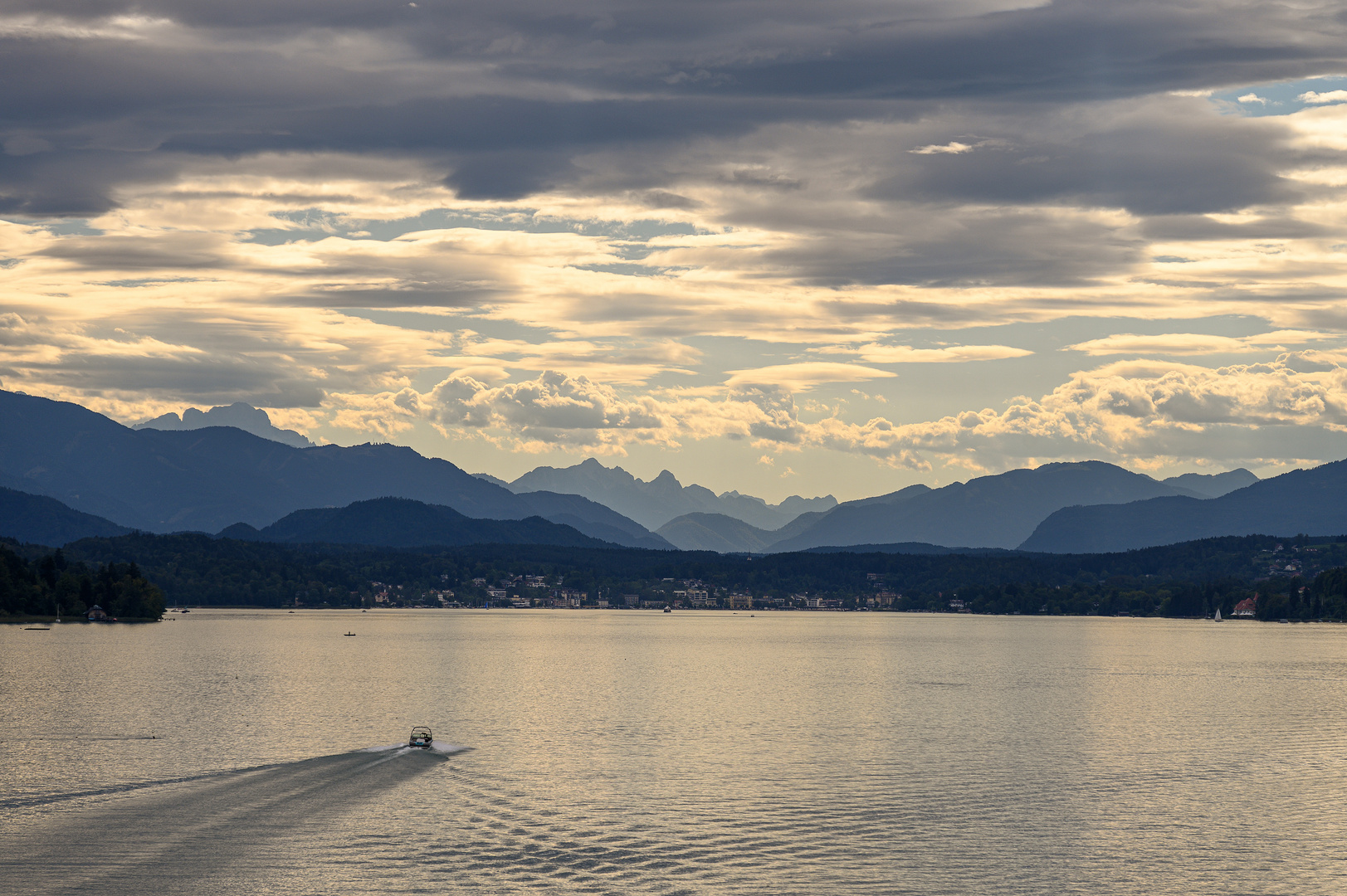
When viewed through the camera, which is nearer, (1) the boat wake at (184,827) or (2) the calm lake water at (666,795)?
(1) the boat wake at (184,827)

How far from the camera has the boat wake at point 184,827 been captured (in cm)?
5166

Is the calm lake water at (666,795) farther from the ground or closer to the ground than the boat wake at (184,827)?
closer to the ground

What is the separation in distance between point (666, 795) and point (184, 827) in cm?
2657

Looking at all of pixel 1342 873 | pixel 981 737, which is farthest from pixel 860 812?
pixel 981 737

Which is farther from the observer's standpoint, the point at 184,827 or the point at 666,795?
the point at 666,795

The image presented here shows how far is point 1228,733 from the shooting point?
350 feet

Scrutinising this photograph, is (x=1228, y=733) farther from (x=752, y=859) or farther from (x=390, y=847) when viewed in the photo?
(x=390, y=847)

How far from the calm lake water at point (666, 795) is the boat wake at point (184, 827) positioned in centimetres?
24

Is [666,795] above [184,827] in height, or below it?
below

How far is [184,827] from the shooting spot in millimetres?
61594

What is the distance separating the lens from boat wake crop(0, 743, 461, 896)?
51.7 meters

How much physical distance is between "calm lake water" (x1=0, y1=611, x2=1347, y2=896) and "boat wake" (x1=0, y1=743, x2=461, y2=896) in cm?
24

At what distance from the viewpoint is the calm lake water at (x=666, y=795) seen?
53.9 metres

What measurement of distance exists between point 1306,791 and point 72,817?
7158 cm
